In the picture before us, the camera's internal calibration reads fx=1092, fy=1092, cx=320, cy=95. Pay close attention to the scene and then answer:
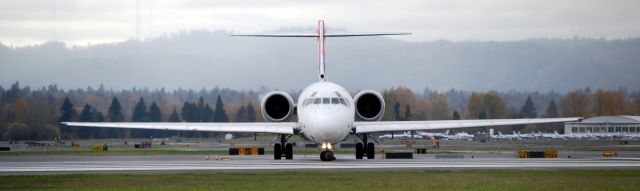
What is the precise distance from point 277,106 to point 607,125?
241ft

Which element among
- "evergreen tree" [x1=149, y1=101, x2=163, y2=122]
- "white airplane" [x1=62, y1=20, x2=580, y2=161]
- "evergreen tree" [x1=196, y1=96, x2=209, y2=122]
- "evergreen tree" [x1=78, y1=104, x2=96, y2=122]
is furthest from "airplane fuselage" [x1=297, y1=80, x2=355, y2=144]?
"evergreen tree" [x1=149, y1=101, x2=163, y2=122]

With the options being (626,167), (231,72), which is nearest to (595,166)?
(626,167)

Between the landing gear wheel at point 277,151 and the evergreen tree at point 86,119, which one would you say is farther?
the evergreen tree at point 86,119

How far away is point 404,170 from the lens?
34.0m

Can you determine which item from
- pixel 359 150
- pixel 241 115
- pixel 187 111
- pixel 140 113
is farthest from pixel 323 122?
pixel 140 113

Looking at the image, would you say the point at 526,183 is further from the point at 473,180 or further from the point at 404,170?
the point at 404,170

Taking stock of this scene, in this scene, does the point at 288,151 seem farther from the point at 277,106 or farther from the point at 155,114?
the point at 155,114

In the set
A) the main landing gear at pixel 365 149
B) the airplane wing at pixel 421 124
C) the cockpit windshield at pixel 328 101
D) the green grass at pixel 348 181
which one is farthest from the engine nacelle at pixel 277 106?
the green grass at pixel 348 181

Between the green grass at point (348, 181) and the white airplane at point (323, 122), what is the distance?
9765 mm

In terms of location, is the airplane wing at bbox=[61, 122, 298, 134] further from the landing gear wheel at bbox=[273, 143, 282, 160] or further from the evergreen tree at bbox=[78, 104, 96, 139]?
the evergreen tree at bbox=[78, 104, 96, 139]

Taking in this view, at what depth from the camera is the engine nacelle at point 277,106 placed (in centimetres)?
4606

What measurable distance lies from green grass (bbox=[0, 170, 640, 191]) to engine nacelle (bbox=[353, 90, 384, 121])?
44.6 ft

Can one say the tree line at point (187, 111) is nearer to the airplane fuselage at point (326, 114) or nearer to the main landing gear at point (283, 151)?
the main landing gear at point (283, 151)

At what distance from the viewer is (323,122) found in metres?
41.6
